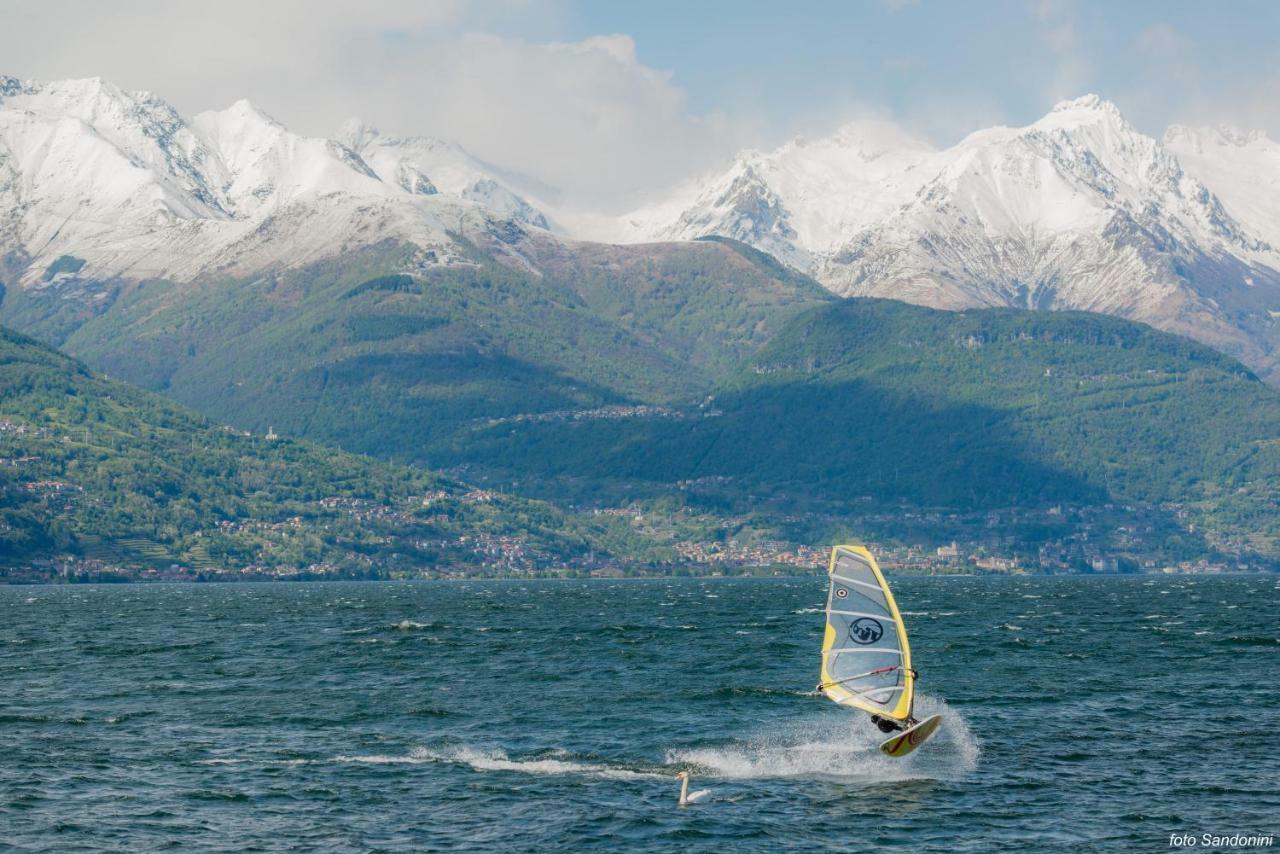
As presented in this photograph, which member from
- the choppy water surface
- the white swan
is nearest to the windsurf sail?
the choppy water surface

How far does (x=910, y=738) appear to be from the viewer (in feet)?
292

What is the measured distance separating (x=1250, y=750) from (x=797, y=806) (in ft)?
90.4

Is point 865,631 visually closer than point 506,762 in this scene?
Yes

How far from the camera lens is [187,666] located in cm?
14812

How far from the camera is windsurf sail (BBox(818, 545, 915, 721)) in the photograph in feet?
278

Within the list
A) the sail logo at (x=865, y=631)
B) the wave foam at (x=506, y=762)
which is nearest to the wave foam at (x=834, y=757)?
the wave foam at (x=506, y=762)

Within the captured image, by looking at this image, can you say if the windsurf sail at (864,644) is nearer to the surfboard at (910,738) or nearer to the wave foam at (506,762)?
the surfboard at (910,738)

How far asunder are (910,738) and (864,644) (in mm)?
6467

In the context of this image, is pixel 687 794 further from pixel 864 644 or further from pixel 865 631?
pixel 865 631

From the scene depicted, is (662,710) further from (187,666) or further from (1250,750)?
(187,666)

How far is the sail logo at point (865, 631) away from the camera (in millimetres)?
85250

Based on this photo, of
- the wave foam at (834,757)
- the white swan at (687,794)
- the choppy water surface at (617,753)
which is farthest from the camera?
the wave foam at (834,757)

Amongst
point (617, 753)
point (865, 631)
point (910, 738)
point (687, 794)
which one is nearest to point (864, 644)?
point (865, 631)

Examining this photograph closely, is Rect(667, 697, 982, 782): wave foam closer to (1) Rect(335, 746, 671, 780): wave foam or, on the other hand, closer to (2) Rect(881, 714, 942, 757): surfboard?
(2) Rect(881, 714, 942, 757): surfboard
